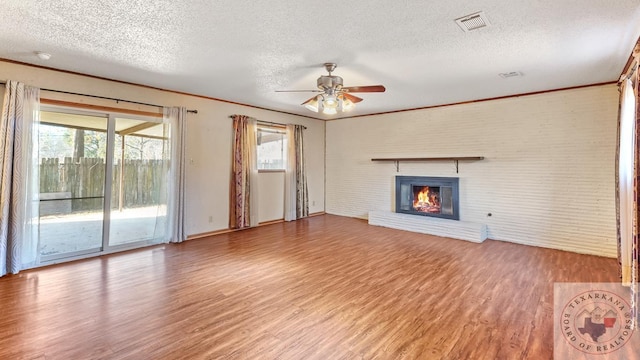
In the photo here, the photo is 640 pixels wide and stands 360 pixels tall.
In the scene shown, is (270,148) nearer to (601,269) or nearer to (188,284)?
(188,284)

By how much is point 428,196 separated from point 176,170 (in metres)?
4.89

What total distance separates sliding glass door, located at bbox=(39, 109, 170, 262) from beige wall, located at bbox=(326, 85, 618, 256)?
15.4 feet

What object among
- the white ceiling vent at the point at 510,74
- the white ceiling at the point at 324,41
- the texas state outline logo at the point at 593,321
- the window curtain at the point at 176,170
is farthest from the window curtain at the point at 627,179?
the window curtain at the point at 176,170

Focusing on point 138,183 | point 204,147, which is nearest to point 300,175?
point 204,147

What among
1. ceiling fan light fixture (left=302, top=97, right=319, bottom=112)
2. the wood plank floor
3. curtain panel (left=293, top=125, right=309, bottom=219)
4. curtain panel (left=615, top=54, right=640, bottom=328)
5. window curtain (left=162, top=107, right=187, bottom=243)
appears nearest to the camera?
the wood plank floor

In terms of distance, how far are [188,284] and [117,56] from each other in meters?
2.70

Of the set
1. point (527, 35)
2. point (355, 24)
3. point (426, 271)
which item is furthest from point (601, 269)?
point (355, 24)

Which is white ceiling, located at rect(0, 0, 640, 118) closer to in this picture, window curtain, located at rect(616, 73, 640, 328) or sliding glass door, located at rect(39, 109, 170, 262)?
window curtain, located at rect(616, 73, 640, 328)

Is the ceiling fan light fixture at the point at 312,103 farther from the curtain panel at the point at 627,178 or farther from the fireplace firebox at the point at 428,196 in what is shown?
the fireplace firebox at the point at 428,196

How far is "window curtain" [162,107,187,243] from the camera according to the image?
4.78 meters

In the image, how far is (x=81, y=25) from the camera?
2572 millimetres

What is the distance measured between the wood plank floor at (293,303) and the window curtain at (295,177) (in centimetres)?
226

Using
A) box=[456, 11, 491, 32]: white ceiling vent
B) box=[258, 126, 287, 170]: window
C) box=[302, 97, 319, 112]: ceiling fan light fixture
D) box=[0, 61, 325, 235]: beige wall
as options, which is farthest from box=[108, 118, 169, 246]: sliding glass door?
box=[456, 11, 491, 32]: white ceiling vent

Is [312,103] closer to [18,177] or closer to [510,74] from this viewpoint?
[510,74]
